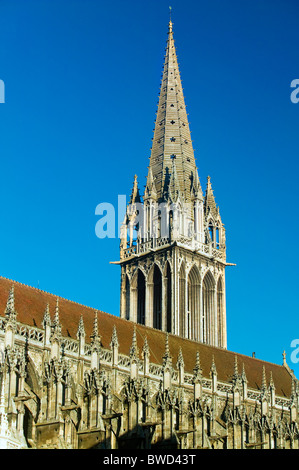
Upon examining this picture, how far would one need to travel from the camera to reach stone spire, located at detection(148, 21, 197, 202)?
5897 cm

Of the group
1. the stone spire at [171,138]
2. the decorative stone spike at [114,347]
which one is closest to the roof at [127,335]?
the decorative stone spike at [114,347]

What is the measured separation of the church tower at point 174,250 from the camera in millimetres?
54906

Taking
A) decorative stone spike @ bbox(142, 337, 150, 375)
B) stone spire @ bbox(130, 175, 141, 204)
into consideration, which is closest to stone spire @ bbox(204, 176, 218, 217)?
stone spire @ bbox(130, 175, 141, 204)

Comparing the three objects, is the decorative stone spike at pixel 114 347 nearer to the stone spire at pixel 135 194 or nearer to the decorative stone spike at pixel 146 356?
the decorative stone spike at pixel 146 356

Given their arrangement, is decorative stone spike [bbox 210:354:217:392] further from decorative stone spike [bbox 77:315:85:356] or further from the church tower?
decorative stone spike [bbox 77:315:85:356]

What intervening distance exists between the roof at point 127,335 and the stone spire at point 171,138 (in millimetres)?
11878

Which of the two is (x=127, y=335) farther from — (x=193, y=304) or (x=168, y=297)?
(x=193, y=304)

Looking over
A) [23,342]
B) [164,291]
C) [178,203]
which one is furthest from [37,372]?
[178,203]

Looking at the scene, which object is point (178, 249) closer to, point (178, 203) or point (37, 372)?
point (178, 203)

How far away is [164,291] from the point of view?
54.8 meters

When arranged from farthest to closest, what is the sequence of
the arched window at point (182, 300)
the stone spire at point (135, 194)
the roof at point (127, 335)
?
the stone spire at point (135, 194)
the arched window at point (182, 300)
the roof at point (127, 335)

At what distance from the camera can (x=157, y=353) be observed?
45906mm

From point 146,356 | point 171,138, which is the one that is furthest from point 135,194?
point 146,356
